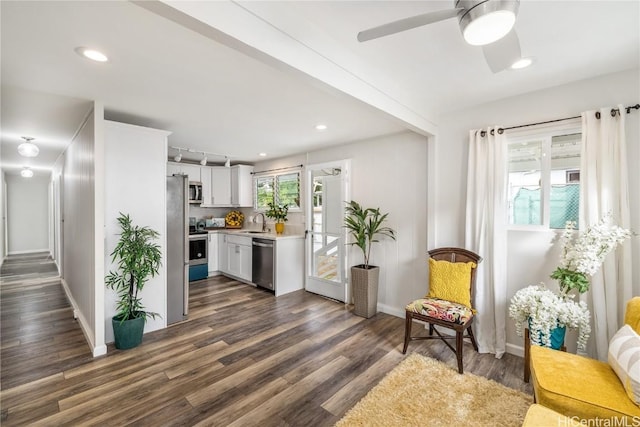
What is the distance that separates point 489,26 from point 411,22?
0.31m

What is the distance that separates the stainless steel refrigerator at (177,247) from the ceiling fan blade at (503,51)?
3333 millimetres

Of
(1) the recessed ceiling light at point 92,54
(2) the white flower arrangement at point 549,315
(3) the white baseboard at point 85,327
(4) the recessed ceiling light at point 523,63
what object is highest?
(4) the recessed ceiling light at point 523,63

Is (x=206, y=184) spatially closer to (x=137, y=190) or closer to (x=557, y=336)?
(x=137, y=190)

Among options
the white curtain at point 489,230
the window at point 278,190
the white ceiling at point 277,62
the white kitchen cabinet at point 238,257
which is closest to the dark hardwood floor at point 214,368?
the white curtain at point 489,230

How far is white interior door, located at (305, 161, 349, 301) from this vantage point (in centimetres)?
424

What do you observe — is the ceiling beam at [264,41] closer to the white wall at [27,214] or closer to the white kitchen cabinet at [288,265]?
the white kitchen cabinet at [288,265]

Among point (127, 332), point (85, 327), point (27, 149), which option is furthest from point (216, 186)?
point (127, 332)

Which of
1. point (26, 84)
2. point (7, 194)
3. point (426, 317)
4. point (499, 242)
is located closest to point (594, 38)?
point (499, 242)

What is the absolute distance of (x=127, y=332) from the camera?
2.73 metres

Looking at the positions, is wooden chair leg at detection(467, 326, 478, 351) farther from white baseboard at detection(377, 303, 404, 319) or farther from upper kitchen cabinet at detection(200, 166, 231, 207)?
upper kitchen cabinet at detection(200, 166, 231, 207)

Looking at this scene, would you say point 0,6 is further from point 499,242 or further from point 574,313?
point 574,313

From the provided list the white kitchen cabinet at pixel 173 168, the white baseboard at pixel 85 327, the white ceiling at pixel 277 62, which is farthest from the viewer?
the white kitchen cabinet at pixel 173 168

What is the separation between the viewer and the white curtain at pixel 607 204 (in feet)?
6.95

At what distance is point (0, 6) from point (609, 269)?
4204mm
